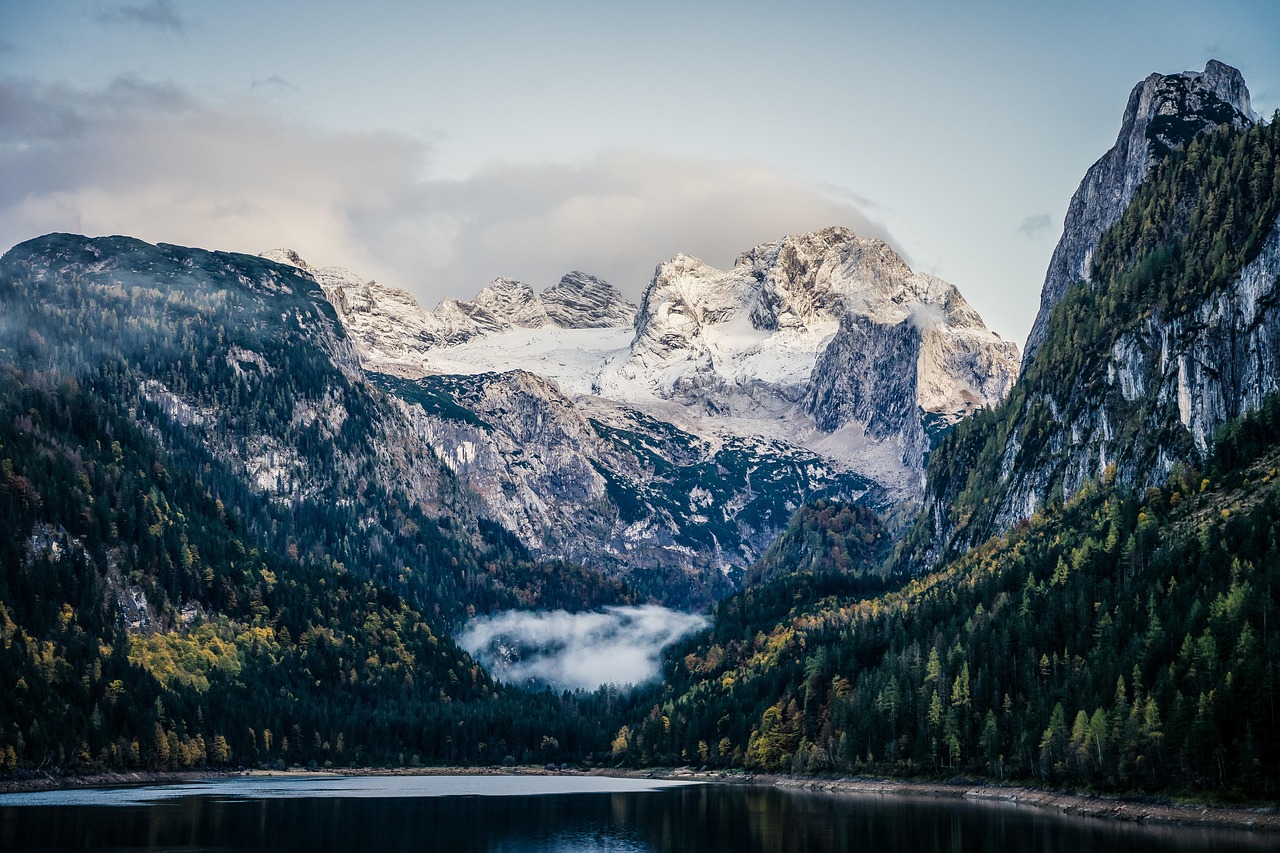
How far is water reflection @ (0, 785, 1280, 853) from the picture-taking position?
4833 inches

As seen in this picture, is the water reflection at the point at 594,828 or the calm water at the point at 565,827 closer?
the water reflection at the point at 594,828

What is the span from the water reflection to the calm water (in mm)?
161

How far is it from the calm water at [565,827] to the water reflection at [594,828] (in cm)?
16

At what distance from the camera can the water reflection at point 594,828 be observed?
12275cm

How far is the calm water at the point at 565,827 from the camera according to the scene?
12288 centimetres

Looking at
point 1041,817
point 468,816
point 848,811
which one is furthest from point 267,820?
point 1041,817

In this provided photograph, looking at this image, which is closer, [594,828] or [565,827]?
[594,828]

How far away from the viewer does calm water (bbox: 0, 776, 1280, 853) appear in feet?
403

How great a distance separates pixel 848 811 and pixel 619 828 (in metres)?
31.2

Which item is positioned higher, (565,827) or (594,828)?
(594,828)

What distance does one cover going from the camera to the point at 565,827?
5989 inches

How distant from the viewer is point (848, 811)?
165625mm

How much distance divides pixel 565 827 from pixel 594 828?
3.53 metres

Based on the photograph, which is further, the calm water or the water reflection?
the calm water
